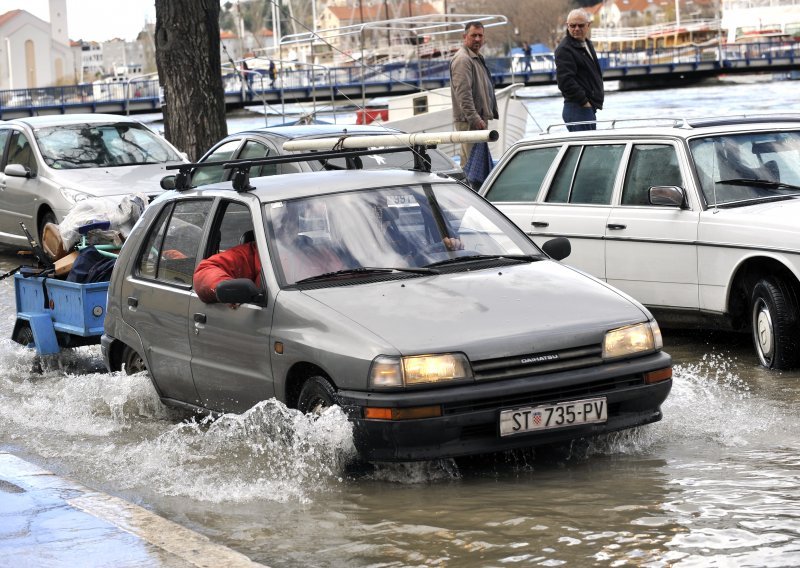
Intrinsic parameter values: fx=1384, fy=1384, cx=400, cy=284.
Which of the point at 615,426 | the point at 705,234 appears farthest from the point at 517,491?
the point at 705,234

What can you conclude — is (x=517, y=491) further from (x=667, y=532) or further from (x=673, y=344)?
(x=673, y=344)

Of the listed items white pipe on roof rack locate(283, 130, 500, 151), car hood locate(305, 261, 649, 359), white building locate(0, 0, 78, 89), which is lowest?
car hood locate(305, 261, 649, 359)

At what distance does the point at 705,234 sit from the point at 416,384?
4017 mm

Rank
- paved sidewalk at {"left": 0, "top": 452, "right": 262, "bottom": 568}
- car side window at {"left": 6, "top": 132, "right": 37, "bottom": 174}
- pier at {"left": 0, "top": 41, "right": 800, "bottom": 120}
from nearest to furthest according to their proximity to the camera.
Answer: paved sidewalk at {"left": 0, "top": 452, "right": 262, "bottom": 568} → car side window at {"left": 6, "top": 132, "right": 37, "bottom": 174} → pier at {"left": 0, "top": 41, "right": 800, "bottom": 120}

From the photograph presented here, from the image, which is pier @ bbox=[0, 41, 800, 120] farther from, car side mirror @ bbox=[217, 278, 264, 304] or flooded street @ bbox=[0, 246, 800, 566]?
car side mirror @ bbox=[217, 278, 264, 304]

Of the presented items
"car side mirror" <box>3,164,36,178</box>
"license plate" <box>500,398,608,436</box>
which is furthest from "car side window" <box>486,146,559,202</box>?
"car side mirror" <box>3,164,36,178</box>

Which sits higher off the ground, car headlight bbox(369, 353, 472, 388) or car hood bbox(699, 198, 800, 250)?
car hood bbox(699, 198, 800, 250)

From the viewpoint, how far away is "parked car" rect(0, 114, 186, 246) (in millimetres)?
15977

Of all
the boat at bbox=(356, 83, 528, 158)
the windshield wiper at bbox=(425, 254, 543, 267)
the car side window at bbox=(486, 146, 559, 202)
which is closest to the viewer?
the windshield wiper at bbox=(425, 254, 543, 267)

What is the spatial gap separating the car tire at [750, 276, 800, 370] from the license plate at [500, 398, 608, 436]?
2.91m

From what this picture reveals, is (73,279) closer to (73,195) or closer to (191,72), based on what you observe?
(73,195)

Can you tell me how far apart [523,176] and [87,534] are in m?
6.21

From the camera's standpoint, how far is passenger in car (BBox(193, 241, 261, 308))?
7.28 meters

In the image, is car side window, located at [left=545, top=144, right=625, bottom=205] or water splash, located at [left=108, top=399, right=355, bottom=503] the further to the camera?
car side window, located at [left=545, top=144, right=625, bottom=205]
